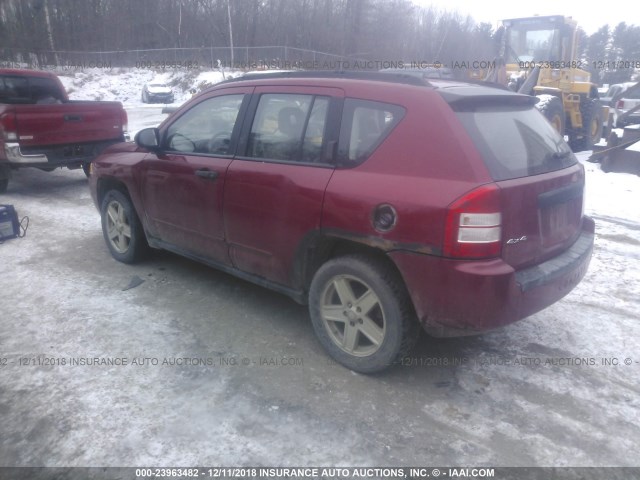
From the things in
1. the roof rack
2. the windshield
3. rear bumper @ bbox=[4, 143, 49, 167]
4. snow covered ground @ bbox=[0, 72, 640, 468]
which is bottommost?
snow covered ground @ bbox=[0, 72, 640, 468]

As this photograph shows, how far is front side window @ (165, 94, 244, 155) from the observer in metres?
3.84

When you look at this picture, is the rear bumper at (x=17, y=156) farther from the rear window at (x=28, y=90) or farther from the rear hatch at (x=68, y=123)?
the rear window at (x=28, y=90)

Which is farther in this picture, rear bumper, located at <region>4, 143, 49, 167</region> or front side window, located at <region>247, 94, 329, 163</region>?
rear bumper, located at <region>4, 143, 49, 167</region>

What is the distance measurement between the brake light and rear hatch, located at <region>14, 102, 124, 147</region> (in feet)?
0.17

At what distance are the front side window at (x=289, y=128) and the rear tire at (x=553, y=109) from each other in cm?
931

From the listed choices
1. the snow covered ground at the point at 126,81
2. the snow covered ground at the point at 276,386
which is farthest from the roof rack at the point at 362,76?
the snow covered ground at the point at 126,81

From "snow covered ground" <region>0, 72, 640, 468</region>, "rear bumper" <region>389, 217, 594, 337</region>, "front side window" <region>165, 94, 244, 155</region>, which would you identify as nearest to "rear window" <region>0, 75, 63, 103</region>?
"snow covered ground" <region>0, 72, 640, 468</region>

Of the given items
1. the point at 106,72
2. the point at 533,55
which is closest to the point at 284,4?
the point at 106,72

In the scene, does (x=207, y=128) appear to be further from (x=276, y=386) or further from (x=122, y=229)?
(x=276, y=386)

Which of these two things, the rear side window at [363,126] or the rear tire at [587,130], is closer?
the rear side window at [363,126]

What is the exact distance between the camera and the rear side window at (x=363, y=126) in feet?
9.74

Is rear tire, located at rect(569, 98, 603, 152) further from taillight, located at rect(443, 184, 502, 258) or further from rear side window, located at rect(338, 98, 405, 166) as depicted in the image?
taillight, located at rect(443, 184, 502, 258)

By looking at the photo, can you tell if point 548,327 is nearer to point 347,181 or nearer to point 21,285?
point 347,181

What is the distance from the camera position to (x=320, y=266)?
336 centimetres
